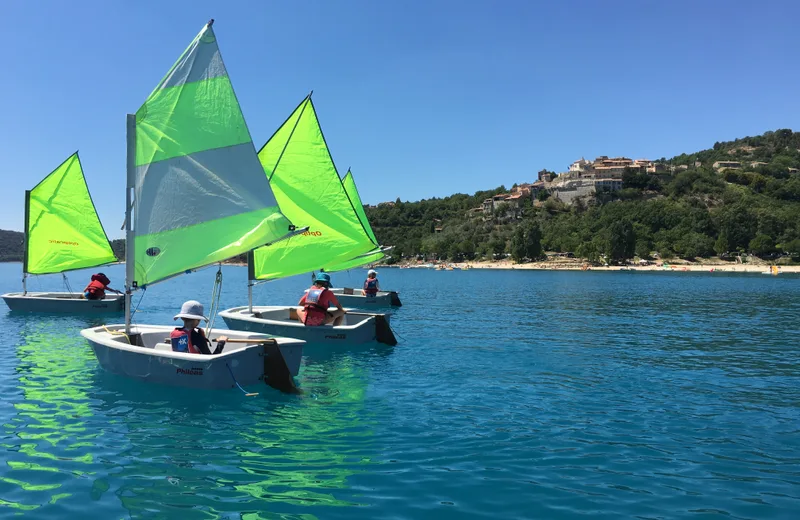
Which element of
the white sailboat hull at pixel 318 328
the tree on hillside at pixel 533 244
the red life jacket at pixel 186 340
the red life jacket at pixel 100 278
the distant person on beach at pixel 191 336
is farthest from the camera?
the tree on hillside at pixel 533 244

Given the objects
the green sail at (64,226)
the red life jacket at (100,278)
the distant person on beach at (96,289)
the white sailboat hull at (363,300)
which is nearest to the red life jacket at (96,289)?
the distant person on beach at (96,289)

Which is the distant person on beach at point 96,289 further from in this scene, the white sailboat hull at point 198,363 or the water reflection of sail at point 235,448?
the water reflection of sail at point 235,448

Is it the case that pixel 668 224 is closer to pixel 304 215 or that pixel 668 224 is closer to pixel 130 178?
pixel 304 215

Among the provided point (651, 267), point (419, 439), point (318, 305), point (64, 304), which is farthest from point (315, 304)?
point (651, 267)

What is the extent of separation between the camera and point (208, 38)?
14383 millimetres

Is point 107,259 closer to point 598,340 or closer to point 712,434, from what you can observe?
point 598,340

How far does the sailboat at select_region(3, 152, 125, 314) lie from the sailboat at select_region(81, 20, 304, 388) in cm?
2057

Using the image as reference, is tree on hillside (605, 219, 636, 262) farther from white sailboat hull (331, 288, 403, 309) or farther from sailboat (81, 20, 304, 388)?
sailboat (81, 20, 304, 388)

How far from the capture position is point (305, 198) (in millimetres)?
22797

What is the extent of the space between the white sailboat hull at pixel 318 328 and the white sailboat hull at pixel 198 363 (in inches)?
193

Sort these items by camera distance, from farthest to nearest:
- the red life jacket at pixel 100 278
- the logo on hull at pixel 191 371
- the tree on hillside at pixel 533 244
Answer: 1. the tree on hillside at pixel 533 244
2. the red life jacket at pixel 100 278
3. the logo on hull at pixel 191 371

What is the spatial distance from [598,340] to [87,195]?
99.3ft

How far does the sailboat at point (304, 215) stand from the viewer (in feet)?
69.8

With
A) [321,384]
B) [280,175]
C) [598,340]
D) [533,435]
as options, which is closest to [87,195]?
[280,175]
